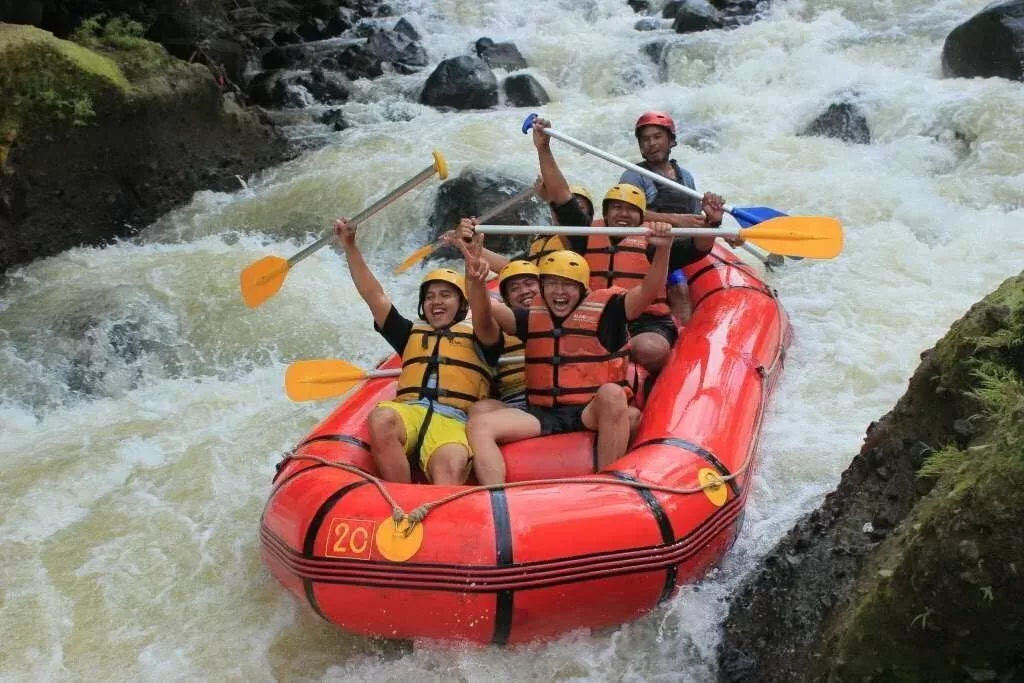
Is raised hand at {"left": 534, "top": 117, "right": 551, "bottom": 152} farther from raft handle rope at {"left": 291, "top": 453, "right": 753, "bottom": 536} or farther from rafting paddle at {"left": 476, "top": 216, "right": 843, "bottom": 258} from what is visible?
raft handle rope at {"left": 291, "top": 453, "right": 753, "bottom": 536}

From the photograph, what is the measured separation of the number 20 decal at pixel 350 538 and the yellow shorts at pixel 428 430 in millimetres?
482

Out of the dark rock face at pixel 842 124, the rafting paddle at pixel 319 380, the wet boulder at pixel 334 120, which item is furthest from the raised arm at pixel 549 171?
the wet boulder at pixel 334 120

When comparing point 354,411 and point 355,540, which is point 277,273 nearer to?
point 354,411

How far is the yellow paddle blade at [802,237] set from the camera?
3740 millimetres

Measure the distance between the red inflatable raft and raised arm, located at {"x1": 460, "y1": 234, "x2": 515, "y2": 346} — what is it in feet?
1.66

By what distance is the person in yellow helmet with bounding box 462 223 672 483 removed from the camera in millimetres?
3312

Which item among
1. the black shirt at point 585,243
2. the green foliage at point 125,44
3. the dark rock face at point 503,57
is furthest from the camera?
the dark rock face at point 503,57

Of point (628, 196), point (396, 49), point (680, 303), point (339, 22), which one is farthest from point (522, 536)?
point (339, 22)

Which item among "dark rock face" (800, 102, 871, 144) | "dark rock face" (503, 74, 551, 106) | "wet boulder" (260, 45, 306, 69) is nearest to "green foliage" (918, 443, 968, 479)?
"dark rock face" (800, 102, 871, 144)

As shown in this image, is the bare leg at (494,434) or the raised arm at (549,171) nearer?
the bare leg at (494,434)

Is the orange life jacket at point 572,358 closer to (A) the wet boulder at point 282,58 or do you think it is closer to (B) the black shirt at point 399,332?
(B) the black shirt at point 399,332

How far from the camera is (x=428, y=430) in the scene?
10.8ft

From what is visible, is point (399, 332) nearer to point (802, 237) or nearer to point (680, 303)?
point (680, 303)

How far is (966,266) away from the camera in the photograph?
17.0 feet
